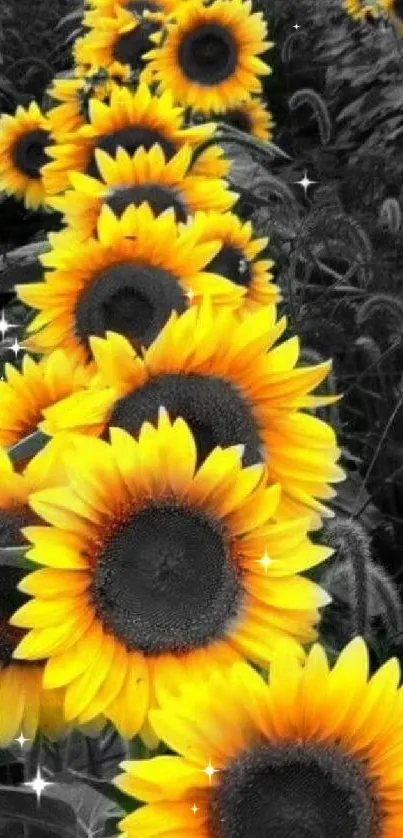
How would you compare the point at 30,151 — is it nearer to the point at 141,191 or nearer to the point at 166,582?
the point at 141,191

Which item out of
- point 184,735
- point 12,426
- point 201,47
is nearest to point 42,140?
point 201,47

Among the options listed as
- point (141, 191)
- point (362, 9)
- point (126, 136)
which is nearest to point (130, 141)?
point (126, 136)

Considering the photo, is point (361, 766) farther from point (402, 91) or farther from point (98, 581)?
point (402, 91)

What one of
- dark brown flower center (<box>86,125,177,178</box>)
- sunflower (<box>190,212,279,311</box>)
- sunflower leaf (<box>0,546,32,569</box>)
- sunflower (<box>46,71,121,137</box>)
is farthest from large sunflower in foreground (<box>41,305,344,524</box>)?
sunflower (<box>46,71,121,137</box>)

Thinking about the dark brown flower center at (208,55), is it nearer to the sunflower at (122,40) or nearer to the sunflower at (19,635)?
the sunflower at (122,40)

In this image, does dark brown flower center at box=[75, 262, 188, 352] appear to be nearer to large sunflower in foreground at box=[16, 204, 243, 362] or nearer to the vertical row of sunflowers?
large sunflower in foreground at box=[16, 204, 243, 362]

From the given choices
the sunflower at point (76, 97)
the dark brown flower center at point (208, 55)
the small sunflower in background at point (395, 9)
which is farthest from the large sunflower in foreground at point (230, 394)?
the small sunflower in background at point (395, 9)
